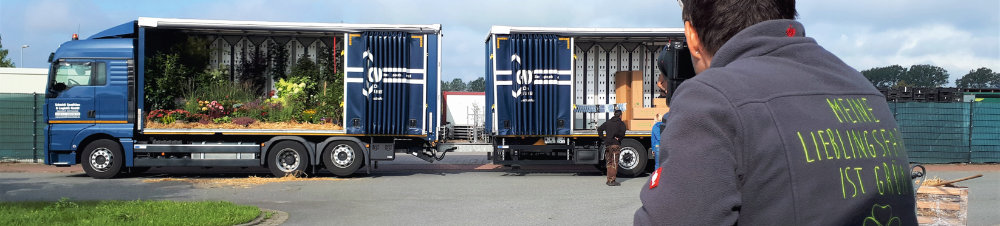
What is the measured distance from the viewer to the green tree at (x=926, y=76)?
5997cm

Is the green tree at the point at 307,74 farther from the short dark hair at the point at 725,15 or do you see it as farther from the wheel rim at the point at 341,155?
the short dark hair at the point at 725,15

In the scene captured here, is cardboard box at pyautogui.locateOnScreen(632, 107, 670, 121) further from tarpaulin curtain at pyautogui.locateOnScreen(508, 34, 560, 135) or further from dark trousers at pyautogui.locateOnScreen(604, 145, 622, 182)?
dark trousers at pyautogui.locateOnScreen(604, 145, 622, 182)

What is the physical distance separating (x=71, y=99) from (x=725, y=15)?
15124 millimetres

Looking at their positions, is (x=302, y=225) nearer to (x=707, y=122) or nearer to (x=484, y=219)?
(x=484, y=219)

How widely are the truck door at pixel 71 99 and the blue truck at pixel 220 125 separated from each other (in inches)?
0.8

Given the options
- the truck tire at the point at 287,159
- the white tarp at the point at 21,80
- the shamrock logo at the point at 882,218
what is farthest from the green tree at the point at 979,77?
the shamrock logo at the point at 882,218

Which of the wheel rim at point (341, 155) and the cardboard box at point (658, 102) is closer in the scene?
the wheel rim at point (341, 155)

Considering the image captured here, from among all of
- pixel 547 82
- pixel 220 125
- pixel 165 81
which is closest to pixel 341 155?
pixel 220 125

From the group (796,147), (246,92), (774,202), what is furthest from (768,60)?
(246,92)

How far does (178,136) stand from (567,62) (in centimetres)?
792

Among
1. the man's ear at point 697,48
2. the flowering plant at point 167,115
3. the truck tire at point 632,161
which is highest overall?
the man's ear at point 697,48

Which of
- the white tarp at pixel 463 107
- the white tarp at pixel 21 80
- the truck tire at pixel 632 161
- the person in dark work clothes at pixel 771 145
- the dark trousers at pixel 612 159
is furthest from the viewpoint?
the white tarp at pixel 463 107

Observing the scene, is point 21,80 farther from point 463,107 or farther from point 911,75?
point 911,75

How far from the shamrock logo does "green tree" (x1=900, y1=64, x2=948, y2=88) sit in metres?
65.2
